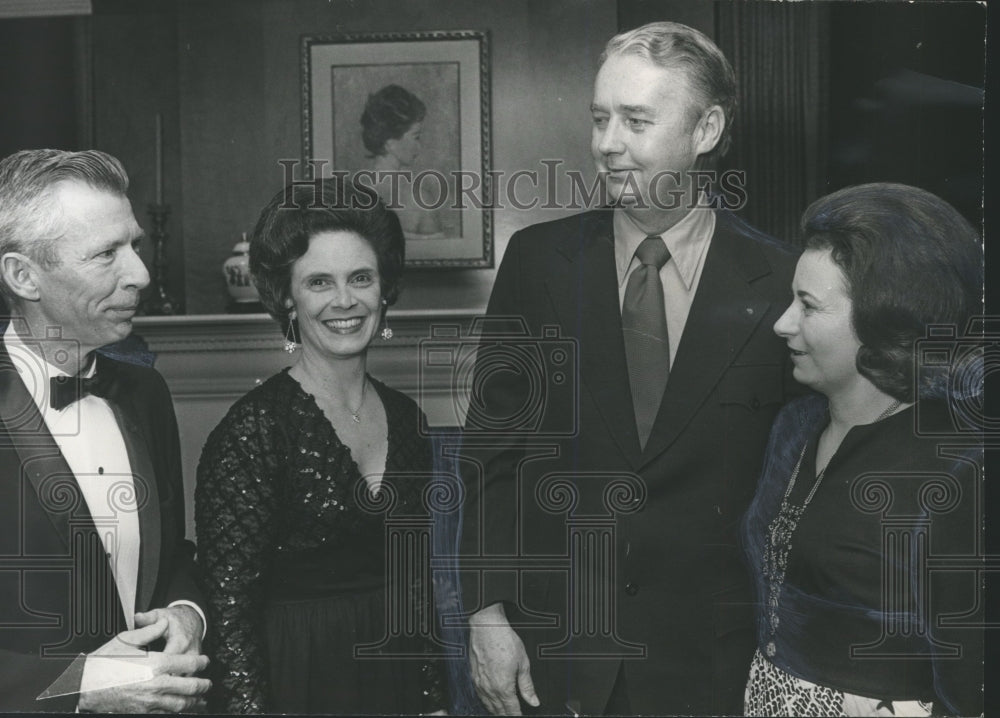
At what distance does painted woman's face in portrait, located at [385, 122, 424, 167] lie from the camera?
3.61m

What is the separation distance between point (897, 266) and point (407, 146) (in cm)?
145

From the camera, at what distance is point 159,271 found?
11.9ft

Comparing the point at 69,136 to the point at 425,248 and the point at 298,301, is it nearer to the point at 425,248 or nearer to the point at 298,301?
the point at 298,301

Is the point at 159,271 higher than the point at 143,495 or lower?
higher

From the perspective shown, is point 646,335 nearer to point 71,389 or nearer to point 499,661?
point 499,661

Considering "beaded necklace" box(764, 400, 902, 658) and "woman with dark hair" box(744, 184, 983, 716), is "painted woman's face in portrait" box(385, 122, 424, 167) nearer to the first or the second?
"woman with dark hair" box(744, 184, 983, 716)

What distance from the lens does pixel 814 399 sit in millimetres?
3527

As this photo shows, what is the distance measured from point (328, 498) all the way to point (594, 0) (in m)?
1.64

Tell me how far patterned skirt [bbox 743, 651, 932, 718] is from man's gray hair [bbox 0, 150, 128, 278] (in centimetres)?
233

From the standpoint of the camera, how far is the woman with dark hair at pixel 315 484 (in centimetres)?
352

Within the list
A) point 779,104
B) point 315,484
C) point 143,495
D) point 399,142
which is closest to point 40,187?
point 143,495

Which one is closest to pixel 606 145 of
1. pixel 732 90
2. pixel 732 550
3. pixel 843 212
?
pixel 732 90
